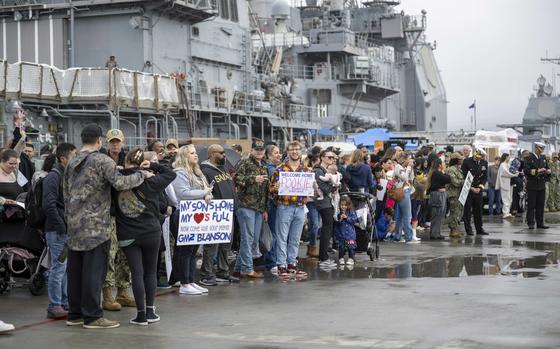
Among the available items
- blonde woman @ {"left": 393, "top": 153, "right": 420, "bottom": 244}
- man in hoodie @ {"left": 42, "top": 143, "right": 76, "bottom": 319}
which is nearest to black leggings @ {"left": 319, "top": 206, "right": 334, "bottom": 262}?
blonde woman @ {"left": 393, "top": 153, "right": 420, "bottom": 244}

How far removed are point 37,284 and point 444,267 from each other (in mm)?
5890

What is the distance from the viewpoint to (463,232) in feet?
65.1

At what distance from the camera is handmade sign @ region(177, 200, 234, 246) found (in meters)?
11.2

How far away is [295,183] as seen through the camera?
506 inches

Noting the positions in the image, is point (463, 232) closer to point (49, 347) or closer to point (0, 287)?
point (0, 287)

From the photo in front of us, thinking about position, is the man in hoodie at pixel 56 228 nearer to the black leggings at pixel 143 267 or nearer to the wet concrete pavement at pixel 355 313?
the wet concrete pavement at pixel 355 313

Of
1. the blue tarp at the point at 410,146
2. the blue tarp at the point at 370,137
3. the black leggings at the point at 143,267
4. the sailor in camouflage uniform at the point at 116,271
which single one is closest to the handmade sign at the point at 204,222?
the sailor in camouflage uniform at the point at 116,271

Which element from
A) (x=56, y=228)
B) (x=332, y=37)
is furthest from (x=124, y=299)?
(x=332, y=37)

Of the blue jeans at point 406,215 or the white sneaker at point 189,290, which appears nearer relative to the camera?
the white sneaker at point 189,290

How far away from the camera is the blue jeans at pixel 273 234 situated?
1339cm

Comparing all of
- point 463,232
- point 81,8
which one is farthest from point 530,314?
point 81,8

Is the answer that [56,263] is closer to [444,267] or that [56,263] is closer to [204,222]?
[204,222]

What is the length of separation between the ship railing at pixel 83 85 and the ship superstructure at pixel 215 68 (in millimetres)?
36

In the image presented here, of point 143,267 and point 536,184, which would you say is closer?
point 143,267
